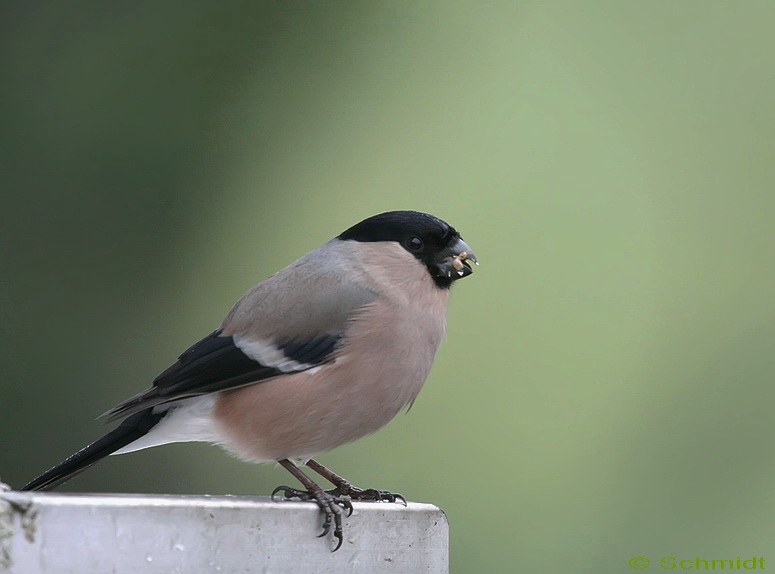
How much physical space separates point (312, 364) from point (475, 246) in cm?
242

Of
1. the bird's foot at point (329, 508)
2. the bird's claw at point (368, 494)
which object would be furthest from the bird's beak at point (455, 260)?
the bird's foot at point (329, 508)

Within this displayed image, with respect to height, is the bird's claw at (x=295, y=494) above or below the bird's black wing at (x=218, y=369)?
below

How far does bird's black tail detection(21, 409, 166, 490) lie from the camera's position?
189 cm

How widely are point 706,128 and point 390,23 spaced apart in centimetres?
158

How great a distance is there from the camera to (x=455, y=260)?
220cm

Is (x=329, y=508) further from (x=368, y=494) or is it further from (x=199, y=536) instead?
(x=368, y=494)

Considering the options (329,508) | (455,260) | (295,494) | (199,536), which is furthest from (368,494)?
(199,536)

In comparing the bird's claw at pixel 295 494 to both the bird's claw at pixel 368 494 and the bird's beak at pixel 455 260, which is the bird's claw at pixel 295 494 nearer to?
the bird's claw at pixel 368 494

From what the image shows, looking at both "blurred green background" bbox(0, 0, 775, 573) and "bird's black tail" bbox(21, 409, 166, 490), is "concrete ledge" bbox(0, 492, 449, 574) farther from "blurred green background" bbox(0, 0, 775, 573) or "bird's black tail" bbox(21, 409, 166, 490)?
"blurred green background" bbox(0, 0, 775, 573)

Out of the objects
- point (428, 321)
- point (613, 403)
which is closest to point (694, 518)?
point (613, 403)

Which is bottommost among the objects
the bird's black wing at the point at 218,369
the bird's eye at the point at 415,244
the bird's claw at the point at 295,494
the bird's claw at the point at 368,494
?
the bird's claw at the point at 368,494

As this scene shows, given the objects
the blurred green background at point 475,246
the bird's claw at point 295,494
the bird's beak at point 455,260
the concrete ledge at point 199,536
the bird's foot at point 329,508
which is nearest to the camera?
the concrete ledge at point 199,536

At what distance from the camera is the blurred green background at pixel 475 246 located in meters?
4.14

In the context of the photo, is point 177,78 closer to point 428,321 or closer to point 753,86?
point 753,86
